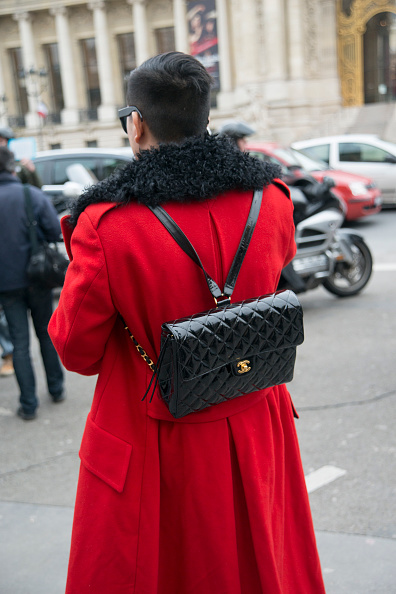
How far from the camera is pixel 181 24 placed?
3878 centimetres

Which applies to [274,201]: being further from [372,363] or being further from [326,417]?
[372,363]

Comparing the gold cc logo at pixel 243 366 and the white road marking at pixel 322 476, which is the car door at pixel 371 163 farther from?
the gold cc logo at pixel 243 366

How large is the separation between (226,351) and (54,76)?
46.2 meters

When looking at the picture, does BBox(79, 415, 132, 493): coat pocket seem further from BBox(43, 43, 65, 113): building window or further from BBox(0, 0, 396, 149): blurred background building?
BBox(43, 43, 65, 113): building window

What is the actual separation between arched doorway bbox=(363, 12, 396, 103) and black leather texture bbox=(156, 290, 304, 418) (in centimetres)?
3074

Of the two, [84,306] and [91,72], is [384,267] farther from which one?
[91,72]

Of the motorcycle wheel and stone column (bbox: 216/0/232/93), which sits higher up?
stone column (bbox: 216/0/232/93)

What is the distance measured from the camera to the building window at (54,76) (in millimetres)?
43594

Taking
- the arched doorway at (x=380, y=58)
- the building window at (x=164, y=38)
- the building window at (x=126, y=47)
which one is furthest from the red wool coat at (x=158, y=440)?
the building window at (x=126, y=47)

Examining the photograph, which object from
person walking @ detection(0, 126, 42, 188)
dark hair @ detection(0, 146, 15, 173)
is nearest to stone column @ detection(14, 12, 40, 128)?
person walking @ detection(0, 126, 42, 188)

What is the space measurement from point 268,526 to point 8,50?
48596mm

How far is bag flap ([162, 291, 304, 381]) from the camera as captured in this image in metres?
1.45

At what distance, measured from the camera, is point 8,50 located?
44562mm

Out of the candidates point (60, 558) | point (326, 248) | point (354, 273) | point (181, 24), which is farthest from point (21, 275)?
point (181, 24)
